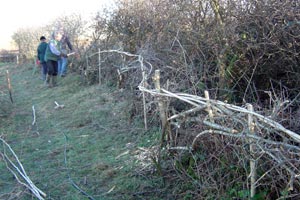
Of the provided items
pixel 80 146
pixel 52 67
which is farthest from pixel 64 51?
pixel 80 146

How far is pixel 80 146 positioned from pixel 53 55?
6262 mm

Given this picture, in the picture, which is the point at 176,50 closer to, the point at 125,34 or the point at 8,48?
the point at 125,34

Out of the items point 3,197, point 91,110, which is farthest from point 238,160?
point 91,110

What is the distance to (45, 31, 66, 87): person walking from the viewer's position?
12008mm

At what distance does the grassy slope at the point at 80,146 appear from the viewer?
480 centimetres

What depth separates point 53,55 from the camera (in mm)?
12078

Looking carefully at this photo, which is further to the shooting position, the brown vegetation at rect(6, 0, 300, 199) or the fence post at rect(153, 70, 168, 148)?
the fence post at rect(153, 70, 168, 148)

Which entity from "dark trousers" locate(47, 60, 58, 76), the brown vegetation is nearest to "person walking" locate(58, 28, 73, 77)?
"dark trousers" locate(47, 60, 58, 76)

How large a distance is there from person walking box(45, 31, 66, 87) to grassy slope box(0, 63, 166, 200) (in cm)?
142

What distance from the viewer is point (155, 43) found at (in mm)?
8023

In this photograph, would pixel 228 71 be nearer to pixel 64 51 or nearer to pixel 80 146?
pixel 80 146

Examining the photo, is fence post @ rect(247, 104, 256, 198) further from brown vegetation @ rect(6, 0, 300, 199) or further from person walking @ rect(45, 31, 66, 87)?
person walking @ rect(45, 31, 66, 87)

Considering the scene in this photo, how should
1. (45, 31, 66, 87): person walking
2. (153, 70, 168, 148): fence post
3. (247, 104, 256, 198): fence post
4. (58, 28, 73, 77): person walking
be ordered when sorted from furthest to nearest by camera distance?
(58, 28, 73, 77): person walking
(45, 31, 66, 87): person walking
(153, 70, 168, 148): fence post
(247, 104, 256, 198): fence post

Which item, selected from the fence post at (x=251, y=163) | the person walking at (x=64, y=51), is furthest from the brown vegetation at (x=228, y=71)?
the person walking at (x=64, y=51)
